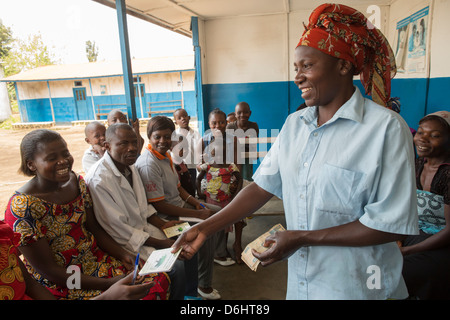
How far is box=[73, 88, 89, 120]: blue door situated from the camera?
20.8 meters

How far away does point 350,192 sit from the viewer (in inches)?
45.9

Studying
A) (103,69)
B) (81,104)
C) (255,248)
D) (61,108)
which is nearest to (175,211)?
(255,248)

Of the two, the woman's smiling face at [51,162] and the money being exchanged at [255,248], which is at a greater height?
the woman's smiling face at [51,162]

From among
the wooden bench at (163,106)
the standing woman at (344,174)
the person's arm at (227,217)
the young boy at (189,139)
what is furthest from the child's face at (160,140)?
the wooden bench at (163,106)

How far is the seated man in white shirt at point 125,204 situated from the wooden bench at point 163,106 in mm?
17630

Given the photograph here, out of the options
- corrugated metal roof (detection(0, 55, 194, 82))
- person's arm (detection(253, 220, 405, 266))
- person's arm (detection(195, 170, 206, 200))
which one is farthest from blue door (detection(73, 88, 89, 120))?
person's arm (detection(253, 220, 405, 266))

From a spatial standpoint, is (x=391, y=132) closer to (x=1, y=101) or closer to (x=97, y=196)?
(x=97, y=196)

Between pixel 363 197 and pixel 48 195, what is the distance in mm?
2000

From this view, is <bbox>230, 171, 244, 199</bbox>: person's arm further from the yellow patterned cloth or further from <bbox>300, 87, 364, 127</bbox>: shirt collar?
<bbox>300, 87, 364, 127</bbox>: shirt collar

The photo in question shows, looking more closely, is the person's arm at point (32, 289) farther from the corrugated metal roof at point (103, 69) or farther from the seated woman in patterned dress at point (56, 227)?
the corrugated metal roof at point (103, 69)

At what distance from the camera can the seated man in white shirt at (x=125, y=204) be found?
2420 mm
